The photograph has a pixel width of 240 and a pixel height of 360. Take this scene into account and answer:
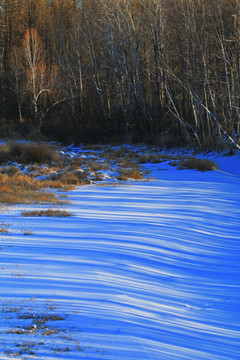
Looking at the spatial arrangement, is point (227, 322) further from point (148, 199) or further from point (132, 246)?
point (148, 199)

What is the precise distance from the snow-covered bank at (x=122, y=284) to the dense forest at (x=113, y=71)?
12.6 meters

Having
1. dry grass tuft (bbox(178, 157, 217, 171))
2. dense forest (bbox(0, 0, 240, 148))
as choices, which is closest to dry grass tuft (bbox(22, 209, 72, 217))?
dry grass tuft (bbox(178, 157, 217, 171))

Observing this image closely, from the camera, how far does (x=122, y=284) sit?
4613 mm

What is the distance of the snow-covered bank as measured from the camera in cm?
319

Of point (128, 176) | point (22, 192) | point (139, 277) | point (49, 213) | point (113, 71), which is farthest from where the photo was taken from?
point (113, 71)

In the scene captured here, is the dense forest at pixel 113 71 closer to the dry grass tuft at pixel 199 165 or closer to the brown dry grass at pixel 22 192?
the dry grass tuft at pixel 199 165

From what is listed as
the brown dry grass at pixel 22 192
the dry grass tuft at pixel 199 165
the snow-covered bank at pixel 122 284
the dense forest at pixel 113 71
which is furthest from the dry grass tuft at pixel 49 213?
the dense forest at pixel 113 71

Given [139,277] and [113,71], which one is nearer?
[139,277]

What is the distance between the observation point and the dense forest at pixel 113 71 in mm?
22156

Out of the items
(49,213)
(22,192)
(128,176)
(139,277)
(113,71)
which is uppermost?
(113,71)

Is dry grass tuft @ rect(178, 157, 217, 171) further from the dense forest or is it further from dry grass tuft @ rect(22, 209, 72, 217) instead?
dry grass tuft @ rect(22, 209, 72, 217)

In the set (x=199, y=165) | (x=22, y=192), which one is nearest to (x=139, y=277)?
(x=22, y=192)

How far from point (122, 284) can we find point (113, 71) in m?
26.6

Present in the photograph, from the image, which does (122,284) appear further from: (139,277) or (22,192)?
(22,192)
